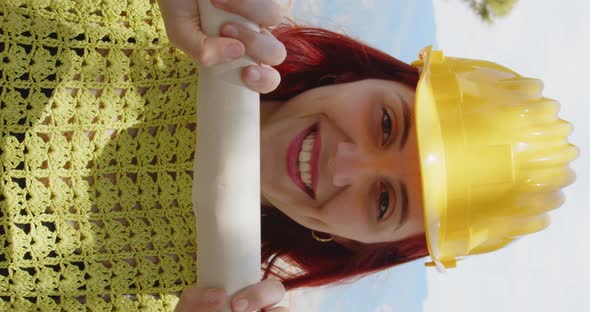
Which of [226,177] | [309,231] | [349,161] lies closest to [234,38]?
[226,177]

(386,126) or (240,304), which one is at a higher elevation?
(386,126)

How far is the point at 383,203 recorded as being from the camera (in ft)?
2.31

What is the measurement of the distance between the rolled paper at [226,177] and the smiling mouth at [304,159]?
23cm

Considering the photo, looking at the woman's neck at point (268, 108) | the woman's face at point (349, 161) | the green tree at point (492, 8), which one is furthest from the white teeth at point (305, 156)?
the green tree at point (492, 8)

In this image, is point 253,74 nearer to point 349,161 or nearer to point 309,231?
point 349,161

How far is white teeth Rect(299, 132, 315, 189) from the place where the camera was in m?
0.74

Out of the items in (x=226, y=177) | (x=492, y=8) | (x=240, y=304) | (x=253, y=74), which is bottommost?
(x=240, y=304)

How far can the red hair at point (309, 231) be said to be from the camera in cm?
83

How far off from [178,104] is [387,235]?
0.34m

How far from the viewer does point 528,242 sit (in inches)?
40.4

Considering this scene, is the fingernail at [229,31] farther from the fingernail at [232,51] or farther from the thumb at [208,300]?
the thumb at [208,300]

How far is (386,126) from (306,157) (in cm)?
12

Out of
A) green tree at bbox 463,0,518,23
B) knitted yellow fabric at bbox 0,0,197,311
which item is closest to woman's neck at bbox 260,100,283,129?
knitted yellow fabric at bbox 0,0,197,311

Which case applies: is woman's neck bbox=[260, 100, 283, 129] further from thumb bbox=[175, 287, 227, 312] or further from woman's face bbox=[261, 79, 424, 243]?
thumb bbox=[175, 287, 227, 312]
